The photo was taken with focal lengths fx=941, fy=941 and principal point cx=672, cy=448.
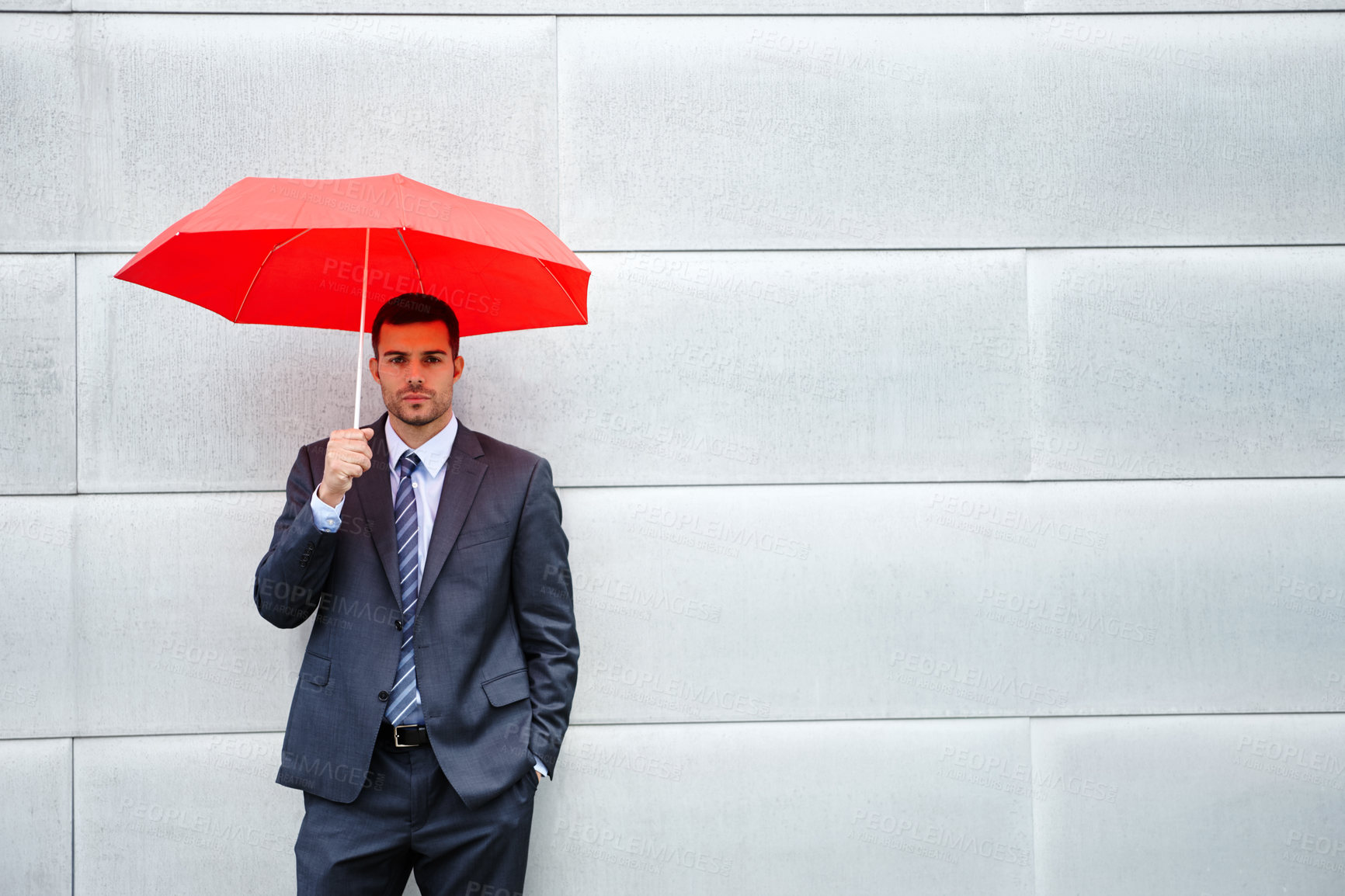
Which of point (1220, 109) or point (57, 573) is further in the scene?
point (1220, 109)

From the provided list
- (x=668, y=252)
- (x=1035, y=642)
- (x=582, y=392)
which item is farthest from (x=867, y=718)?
(x=668, y=252)

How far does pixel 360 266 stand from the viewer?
8.64ft

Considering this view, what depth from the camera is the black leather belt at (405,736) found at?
2.38 metres

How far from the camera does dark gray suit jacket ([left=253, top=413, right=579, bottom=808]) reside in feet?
7.73

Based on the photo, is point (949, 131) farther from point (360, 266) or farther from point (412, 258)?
point (360, 266)

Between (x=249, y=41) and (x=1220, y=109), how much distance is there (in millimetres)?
3250

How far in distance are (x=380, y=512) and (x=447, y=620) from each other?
34 centimetres

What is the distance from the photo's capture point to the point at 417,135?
121 inches

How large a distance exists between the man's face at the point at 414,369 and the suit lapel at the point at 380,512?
174 mm

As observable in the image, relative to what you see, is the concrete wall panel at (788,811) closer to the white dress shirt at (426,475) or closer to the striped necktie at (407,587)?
the white dress shirt at (426,475)

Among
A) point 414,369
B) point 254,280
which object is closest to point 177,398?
point 254,280

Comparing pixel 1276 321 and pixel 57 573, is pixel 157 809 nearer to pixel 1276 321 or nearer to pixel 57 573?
pixel 57 573

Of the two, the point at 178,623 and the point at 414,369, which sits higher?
the point at 414,369

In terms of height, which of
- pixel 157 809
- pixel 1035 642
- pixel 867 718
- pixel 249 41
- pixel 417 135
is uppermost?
pixel 249 41
